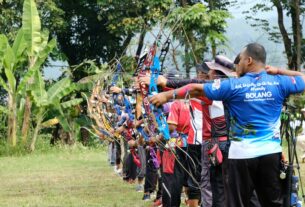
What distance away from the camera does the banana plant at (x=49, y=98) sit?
Result: 18.2 m

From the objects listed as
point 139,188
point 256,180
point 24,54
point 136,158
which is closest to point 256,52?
point 256,180

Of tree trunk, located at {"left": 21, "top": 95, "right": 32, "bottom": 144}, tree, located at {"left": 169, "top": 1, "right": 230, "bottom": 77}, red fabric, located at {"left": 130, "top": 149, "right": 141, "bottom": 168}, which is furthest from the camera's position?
tree trunk, located at {"left": 21, "top": 95, "right": 32, "bottom": 144}

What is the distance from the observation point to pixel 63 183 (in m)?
11.6

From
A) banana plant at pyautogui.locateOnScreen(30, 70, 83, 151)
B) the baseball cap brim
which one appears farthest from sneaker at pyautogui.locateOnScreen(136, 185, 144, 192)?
banana plant at pyautogui.locateOnScreen(30, 70, 83, 151)

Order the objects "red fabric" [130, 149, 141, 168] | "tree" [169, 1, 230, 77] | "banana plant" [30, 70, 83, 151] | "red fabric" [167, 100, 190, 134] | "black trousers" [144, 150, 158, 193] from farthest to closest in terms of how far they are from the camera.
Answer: "tree" [169, 1, 230, 77], "banana plant" [30, 70, 83, 151], "red fabric" [130, 149, 141, 168], "black trousers" [144, 150, 158, 193], "red fabric" [167, 100, 190, 134]

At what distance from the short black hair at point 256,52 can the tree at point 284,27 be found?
57.2 feet

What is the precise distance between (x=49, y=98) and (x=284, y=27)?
9.54 m

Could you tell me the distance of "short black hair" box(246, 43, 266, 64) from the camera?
4895mm

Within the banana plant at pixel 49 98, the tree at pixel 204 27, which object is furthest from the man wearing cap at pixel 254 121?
the tree at pixel 204 27

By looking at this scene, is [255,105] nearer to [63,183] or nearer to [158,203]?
[158,203]

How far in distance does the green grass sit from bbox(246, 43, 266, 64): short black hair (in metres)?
4.21

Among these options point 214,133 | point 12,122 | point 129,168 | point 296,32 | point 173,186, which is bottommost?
point 129,168

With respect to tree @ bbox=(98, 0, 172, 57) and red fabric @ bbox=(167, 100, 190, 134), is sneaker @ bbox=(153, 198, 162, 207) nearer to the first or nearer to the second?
red fabric @ bbox=(167, 100, 190, 134)

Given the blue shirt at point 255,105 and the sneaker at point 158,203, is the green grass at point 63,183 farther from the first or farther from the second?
the blue shirt at point 255,105
